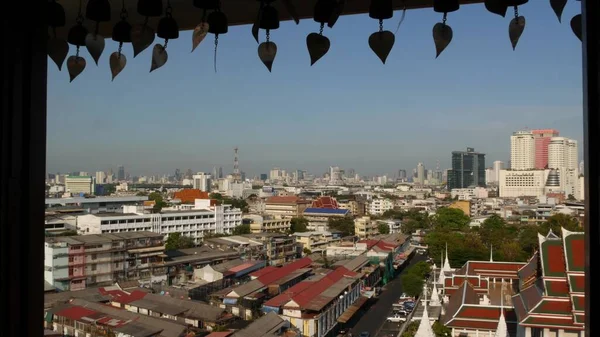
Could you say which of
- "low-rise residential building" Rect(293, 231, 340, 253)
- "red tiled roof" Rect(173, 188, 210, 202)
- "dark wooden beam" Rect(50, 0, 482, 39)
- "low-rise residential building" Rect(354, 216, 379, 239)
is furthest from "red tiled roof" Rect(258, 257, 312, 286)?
"red tiled roof" Rect(173, 188, 210, 202)

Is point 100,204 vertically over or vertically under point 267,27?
under

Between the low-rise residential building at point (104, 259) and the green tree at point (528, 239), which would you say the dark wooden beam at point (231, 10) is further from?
the green tree at point (528, 239)

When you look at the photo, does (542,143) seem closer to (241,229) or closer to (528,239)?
(528,239)

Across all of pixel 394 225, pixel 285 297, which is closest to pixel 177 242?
pixel 285 297

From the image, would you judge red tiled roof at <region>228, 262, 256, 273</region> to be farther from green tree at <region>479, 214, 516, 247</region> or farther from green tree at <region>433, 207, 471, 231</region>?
green tree at <region>433, 207, 471, 231</region>

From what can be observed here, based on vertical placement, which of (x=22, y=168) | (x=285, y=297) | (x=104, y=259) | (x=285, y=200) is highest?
(x=22, y=168)

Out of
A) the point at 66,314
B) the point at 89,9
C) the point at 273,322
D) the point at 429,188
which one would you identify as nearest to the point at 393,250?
the point at 273,322
